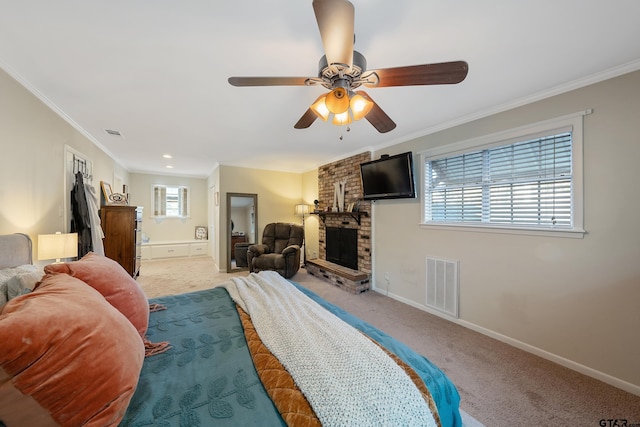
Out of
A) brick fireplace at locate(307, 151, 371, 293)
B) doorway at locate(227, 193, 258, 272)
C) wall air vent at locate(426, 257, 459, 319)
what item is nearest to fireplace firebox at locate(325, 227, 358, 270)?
brick fireplace at locate(307, 151, 371, 293)

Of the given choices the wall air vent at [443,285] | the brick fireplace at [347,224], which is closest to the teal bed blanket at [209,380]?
the wall air vent at [443,285]

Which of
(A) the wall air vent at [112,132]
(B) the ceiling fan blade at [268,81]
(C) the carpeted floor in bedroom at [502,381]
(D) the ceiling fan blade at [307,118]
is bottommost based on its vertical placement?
(C) the carpeted floor in bedroom at [502,381]

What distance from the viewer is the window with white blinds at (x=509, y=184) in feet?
7.20

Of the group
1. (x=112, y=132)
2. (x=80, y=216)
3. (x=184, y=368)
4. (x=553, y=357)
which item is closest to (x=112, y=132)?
(x=112, y=132)

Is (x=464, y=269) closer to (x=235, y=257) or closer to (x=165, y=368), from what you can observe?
(x=165, y=368)

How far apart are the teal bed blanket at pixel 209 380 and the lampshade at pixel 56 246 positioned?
1.32m

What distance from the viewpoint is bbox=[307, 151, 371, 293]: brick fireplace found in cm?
405

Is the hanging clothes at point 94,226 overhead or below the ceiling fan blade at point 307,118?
below

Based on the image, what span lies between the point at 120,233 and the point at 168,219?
3.37m

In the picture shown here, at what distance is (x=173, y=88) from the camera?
2.14 meters

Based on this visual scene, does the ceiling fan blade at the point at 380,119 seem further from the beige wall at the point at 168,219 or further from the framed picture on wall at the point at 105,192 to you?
the beige wall at the point at 168,219

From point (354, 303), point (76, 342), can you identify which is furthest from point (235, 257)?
point (76, 342)

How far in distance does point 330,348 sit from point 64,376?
931 mm

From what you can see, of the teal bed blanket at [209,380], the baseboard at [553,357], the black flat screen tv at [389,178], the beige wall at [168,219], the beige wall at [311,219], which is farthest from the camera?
the beige wall at [168,219]
